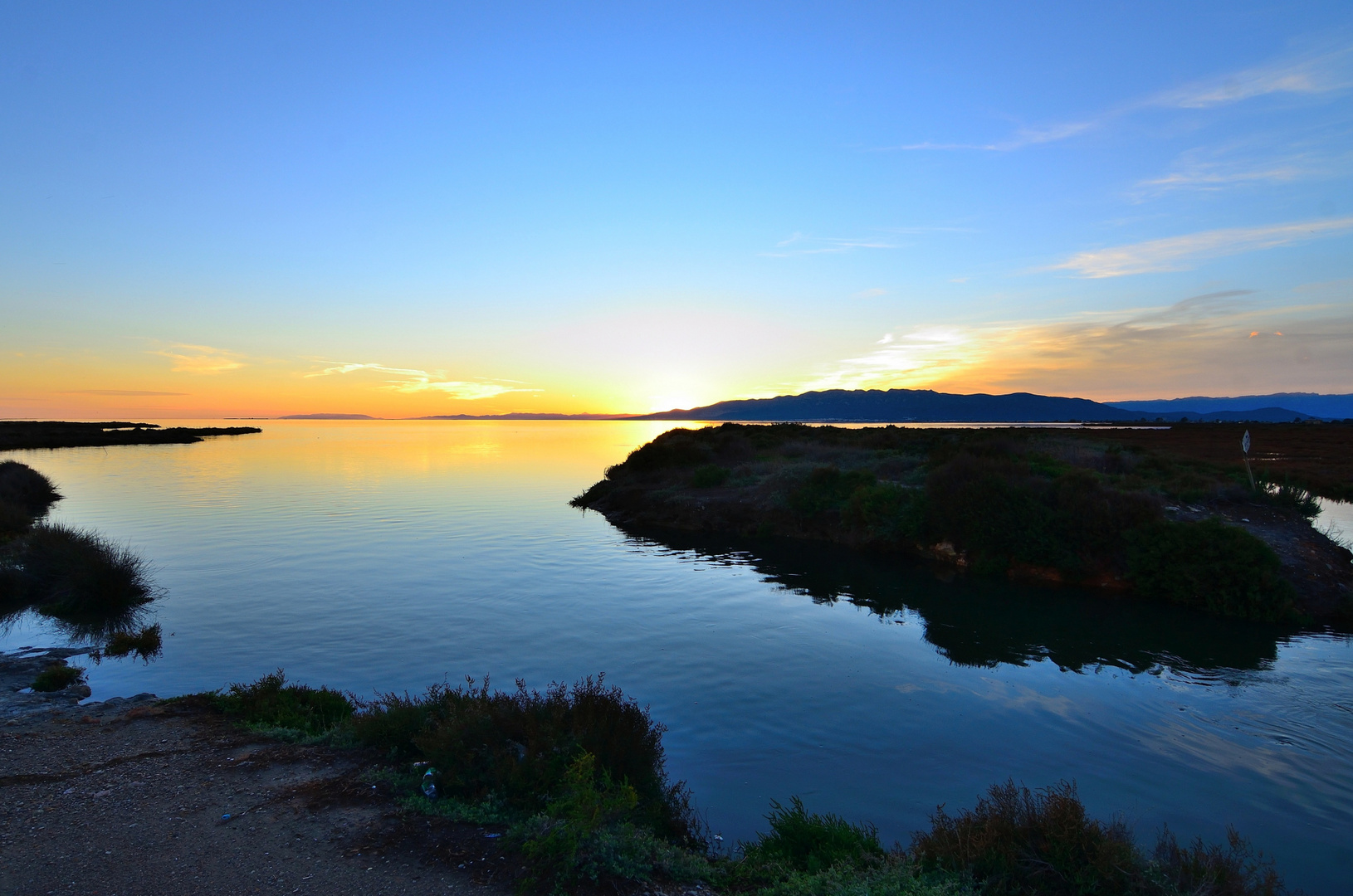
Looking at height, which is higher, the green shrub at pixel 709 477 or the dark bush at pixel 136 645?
the green shrub at pixel 709 477

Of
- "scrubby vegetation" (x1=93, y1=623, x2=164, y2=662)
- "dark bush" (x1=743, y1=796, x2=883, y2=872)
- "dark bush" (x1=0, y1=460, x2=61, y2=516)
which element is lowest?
"scrubby vegetation" (x1=93, y1=623, x2=164, y2=662)

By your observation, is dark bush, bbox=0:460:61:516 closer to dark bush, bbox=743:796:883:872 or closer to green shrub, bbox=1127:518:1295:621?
dark bush, bbox=743:796:883:872

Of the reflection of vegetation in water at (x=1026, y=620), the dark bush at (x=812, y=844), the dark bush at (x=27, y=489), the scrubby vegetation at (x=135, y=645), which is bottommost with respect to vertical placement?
the reflection of vegetation in water at (x=1026, y=620)

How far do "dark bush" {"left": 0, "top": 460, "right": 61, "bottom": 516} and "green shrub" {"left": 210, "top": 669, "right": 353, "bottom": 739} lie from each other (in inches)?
1265

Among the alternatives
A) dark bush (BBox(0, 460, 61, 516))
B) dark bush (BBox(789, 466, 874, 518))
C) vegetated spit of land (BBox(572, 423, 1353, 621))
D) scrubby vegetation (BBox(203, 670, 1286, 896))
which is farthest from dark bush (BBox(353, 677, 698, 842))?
dark bush (BBox(0, 460, 61, 516))

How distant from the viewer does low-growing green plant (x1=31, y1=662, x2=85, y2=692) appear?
11625 millimetres

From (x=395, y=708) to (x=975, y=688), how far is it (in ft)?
32.6

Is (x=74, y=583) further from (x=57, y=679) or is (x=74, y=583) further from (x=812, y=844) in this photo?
(x=812, y=844)

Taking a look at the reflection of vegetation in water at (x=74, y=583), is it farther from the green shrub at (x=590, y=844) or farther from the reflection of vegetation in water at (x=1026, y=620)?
the reflection of vegetation in water at (x=1026, y=620)

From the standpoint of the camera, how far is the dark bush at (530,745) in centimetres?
720

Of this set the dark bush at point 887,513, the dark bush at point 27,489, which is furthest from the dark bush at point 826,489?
the dark bush at point 27,489

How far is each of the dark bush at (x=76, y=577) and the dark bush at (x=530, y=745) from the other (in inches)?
550

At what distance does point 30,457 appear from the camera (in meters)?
69.1

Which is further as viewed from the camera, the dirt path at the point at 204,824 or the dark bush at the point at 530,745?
the dark bush at the point at 530,745
